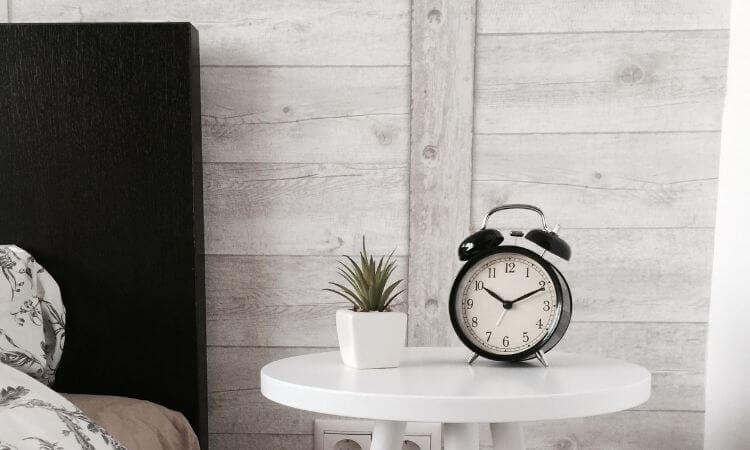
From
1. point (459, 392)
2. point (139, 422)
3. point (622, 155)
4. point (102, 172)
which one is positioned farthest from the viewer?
point (622, 155)

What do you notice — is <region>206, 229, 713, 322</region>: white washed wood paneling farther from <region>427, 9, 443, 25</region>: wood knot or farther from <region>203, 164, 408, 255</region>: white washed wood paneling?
<region>427, 9, 443, 25</region>: wood knot

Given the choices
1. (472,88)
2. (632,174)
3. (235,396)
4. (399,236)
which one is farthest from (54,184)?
(632,174)

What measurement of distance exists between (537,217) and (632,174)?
0.21 m

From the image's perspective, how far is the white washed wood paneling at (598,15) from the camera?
1.55 m

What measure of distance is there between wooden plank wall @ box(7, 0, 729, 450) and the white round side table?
424 mm

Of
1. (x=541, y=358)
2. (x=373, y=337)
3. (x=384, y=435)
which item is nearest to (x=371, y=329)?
(x=373, y=337)

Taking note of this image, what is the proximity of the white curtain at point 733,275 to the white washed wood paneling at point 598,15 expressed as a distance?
6 centimetres

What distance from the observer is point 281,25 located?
1.58 metres

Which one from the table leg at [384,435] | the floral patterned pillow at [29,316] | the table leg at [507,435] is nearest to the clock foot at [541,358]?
the table leg at [507,435]

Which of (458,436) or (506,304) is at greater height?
(506,304)

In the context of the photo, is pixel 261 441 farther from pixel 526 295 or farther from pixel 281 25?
pixel 281 25

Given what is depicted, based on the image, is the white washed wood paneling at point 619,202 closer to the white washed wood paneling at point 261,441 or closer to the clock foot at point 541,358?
the clock foot at point 541,358

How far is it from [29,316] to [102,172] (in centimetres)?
30

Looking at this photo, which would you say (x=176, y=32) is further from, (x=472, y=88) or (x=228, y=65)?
(x=472, y=88)
